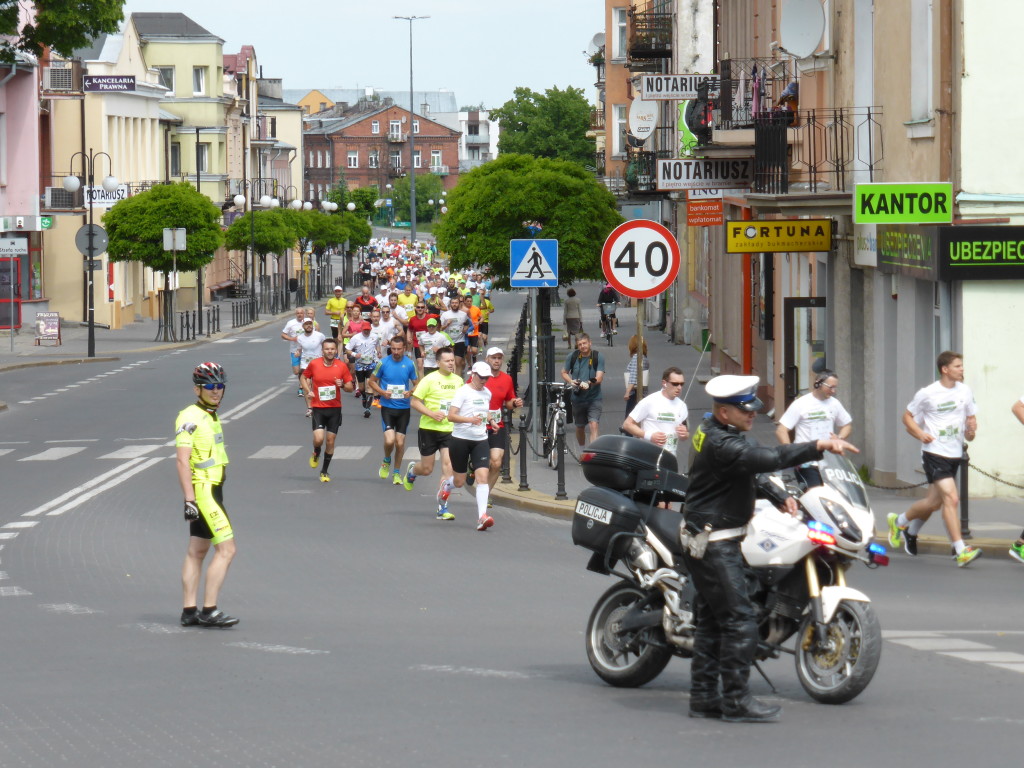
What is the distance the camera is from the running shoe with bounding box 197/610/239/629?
11023 mm

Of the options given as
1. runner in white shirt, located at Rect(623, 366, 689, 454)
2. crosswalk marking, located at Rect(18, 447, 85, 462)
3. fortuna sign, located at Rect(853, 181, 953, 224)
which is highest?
fortuna sign, located at Rect(853, 181, 953, 224)

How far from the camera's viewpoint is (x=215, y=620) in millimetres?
11023

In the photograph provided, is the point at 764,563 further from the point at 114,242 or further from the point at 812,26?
the point at 114,242

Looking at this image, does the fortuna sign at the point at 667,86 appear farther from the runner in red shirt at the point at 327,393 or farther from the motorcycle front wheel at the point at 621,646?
the motorcycle front wheel at the point at 621,646

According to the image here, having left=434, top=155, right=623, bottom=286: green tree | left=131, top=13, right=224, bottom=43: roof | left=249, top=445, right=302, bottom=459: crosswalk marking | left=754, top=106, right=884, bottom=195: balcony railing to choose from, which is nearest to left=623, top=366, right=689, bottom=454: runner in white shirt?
left=754, top=106, right=884, bottom=195: balcony railing

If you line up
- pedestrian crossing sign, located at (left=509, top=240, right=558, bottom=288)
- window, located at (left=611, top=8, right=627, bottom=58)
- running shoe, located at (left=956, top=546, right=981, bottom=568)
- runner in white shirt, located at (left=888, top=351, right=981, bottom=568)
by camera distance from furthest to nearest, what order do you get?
window, located at (left=611, top=8, right=627, bottom=58) → pedestrian crossing sign, located at (left=509, top=240, right=558, bottom=288) → runner in white shirt, located at (left=888, top=351, right=981, bottom=568) → running shoe, located at (left=956, top=546, right=981, bottom=568)

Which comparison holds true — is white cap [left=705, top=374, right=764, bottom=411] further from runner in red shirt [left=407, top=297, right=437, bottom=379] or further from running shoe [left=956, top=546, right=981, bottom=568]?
runner in red shirt [left=407, top=297, right=437, bottom=379]

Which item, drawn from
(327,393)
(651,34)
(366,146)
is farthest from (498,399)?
(366,146)

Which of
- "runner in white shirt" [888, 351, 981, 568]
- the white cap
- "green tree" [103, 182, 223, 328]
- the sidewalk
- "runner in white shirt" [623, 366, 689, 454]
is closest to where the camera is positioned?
the white cap

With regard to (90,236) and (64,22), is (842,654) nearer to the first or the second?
(64,22)

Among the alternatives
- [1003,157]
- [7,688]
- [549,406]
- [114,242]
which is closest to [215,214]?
[114,242]

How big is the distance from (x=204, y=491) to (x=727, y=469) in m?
4.22

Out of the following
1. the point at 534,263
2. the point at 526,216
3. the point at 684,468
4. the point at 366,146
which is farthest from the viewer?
the point at 366,146

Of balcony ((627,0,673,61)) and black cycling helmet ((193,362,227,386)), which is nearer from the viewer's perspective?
black cycling helmet ((193,362,227,386))
